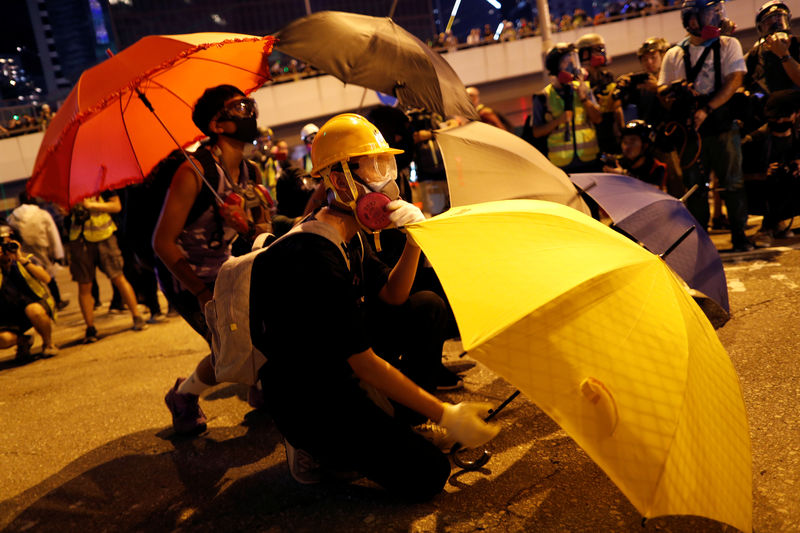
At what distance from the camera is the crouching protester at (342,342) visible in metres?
2.47

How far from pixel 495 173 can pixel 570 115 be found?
240cm

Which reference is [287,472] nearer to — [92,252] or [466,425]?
[466,425]

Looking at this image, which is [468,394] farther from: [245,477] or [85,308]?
[85,308]

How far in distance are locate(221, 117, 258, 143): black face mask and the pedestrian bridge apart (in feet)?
73.1

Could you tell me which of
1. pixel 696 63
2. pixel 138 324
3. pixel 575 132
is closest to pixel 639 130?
pixel 575 132

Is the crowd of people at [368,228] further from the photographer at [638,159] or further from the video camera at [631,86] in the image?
the video camera at [631,86]

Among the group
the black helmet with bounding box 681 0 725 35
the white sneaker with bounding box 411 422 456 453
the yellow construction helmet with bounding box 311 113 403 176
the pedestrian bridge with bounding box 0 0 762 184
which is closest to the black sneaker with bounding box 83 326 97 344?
the white sneaker with bounding box 411 422 456 453

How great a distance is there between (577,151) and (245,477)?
13.5ft

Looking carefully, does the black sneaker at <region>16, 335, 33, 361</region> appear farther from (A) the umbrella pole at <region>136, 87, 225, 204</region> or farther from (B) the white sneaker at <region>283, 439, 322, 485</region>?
(B) the white sneaker at <region>283, 439, 322, 485</region>

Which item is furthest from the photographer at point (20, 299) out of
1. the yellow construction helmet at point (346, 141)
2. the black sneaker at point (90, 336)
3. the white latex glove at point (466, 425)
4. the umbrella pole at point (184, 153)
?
the white latex glove at point (466, 425)

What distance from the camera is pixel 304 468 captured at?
298 centimetres

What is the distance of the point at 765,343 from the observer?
12.5 ft

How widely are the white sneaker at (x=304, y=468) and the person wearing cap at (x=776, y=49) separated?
223 inches

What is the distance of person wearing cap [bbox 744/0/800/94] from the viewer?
229 inches
